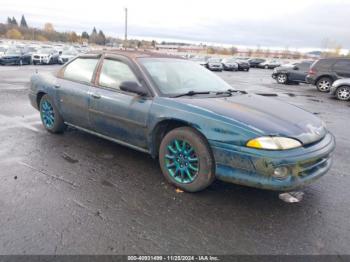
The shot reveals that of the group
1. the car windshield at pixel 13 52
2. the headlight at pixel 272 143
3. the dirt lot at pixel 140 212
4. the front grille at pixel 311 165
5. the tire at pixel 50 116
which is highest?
the headlight at pixel 272 143

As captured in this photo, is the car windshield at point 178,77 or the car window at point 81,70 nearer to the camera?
the car windshield at point 178,77

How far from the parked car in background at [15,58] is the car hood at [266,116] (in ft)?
82.7

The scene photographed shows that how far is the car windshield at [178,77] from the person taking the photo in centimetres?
393

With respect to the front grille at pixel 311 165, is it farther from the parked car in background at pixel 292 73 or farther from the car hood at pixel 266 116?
the parked car in background at pixel 292 73

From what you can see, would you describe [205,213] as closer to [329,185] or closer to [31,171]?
[329,185]

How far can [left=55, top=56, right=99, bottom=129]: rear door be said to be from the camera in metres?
4.58

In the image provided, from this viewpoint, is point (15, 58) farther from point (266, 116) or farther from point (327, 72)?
point (266, 116)

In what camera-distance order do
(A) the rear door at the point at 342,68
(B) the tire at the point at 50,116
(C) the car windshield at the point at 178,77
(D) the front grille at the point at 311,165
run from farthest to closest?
(A) the rear door at the point at 342,68
(B) the tire at the point at 50,116
(C) the car windshield at the point at 178,77
(D) the front grille at the point at 311,165

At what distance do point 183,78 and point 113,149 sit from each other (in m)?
1.64

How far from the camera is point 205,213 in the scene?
9.96 ft

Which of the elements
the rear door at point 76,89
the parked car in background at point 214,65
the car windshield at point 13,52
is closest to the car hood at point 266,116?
the rear door at point 76,89

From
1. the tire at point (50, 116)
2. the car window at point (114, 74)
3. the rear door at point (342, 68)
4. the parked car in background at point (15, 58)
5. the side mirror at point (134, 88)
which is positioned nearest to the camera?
the side mirror at point (134, 88)

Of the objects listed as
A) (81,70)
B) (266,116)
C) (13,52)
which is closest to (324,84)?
(266,116)

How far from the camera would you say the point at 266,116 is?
3.31 m
